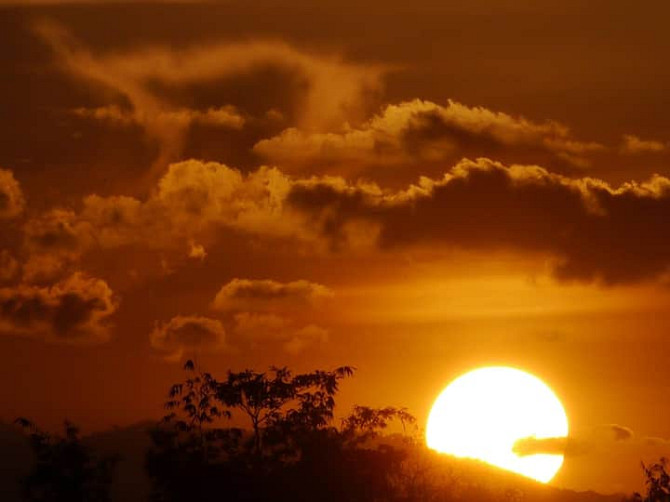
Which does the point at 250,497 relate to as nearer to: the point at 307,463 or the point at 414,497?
the point at 307,463

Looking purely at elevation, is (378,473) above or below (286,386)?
below

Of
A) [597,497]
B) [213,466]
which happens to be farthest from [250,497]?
[597,497]

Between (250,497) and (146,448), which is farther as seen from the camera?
(146,448)

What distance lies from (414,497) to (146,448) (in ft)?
47.4

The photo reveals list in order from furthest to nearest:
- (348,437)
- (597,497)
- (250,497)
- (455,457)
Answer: (597,497) < (455,457) < (348,437) < (250,497)

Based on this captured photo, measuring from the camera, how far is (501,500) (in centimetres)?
6894

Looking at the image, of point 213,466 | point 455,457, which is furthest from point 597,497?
point 213,466

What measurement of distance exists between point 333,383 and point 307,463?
582 centimetres

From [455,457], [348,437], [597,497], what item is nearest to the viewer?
[348,437]

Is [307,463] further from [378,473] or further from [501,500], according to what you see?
[501,500]

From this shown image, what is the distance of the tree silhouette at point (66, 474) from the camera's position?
63.6 meters

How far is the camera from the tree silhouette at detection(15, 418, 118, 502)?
63.6m

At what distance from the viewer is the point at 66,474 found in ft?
211

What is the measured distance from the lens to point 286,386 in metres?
69.4
